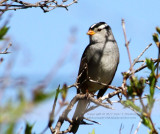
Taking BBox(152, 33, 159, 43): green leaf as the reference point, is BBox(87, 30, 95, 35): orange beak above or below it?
below

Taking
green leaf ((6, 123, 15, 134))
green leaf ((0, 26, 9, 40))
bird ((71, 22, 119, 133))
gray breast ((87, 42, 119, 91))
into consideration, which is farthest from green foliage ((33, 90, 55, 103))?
gray breast ((87, 42, 119, 91))

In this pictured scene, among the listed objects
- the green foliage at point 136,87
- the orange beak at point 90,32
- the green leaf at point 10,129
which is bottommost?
the orange beak at point 90,32

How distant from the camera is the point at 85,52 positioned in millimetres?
5754

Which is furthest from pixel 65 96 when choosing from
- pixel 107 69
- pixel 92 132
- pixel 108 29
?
pixel 108 29

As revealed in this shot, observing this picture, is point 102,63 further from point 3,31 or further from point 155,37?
point 3,31

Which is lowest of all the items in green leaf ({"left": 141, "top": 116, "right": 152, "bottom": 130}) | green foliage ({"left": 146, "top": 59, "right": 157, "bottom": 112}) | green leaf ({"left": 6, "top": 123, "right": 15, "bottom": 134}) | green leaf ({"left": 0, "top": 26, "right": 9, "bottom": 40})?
green leaf ({"left": 141, "top": 116, "right": 152, "bottom": 130})

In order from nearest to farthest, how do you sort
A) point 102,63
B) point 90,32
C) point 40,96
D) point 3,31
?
1. point 40,96
2. point 3,31
3. point 102,63
4. point 90,32

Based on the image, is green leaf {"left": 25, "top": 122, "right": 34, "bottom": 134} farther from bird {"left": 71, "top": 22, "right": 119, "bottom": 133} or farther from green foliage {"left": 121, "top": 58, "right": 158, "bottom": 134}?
bird {"left": 71, "top": 22, "right": 119, "bottom": 133}

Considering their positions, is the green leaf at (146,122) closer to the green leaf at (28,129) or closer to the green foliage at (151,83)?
the green foliage at (151,83)

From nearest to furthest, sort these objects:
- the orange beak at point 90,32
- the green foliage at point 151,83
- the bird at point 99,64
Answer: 1. the green foliage at point 151,83
2. the bird at point 99,64
3. the orange beak at point 90,32

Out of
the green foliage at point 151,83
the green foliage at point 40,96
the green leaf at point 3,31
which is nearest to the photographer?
the green foliage at point 40,96

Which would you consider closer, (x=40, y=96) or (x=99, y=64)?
(x=40, y=96)

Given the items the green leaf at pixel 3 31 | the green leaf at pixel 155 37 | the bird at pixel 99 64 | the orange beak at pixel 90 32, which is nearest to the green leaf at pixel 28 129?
the green leaf at pixel 3 31

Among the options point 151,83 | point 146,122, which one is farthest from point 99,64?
point 146,122
